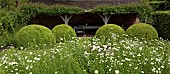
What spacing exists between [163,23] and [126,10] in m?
2.49

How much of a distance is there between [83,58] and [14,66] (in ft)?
4.08

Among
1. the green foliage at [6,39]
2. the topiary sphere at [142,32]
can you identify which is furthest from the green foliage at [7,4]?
the topiary sphere at [142,32]

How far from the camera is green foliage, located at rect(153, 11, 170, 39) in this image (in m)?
15.7

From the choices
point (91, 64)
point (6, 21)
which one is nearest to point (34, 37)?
point (6, 21)

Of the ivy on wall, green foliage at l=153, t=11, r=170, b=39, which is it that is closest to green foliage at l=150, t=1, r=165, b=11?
green foliage at l=153, t=11, r=170, b=39

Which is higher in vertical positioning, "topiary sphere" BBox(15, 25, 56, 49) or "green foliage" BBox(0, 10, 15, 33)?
"green foliage" BBox(0, 10, 15, 33)

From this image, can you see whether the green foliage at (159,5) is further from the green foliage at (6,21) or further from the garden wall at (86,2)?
the green foliage at (6,21)

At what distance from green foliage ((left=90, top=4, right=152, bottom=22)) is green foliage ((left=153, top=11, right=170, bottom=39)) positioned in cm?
110

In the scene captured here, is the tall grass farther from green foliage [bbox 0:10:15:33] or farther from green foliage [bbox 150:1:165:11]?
green foliage [bbox 150:1:165:11]

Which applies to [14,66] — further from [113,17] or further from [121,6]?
[113,17]

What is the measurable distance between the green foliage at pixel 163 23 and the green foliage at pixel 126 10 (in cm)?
110

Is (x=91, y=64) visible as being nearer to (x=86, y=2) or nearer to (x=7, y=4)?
(x=7, y=4)

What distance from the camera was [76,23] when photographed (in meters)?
19.4

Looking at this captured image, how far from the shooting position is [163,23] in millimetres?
16078
